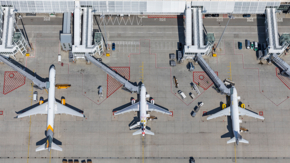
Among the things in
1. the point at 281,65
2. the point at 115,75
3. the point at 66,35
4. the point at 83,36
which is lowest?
the point at 115,75

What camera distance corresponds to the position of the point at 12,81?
102 metres

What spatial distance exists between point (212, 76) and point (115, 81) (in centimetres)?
4106

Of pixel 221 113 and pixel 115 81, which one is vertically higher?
pixel 115 81

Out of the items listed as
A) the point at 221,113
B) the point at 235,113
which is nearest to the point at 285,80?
the point at 235,113

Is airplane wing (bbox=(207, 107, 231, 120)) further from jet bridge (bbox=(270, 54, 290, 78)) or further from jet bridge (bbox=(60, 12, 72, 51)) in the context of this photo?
jet bridge (bbox=(60, 12, 72, 51))

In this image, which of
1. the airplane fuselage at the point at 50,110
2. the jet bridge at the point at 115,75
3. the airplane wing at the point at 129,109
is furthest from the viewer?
the jet bridge at the point at 115,75

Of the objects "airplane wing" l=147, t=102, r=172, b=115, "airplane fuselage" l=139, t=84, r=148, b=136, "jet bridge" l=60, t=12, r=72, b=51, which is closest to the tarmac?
"airplane wing" l=147, t=102, r=172, b=115

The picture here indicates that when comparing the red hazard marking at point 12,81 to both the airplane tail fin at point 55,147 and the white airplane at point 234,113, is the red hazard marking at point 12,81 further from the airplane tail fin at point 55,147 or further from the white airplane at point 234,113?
the white airplane at point 234,113

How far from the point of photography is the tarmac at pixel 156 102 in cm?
9650

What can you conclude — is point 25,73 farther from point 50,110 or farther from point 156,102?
point 156,102

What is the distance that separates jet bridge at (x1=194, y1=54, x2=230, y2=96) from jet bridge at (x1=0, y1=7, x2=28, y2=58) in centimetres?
7390

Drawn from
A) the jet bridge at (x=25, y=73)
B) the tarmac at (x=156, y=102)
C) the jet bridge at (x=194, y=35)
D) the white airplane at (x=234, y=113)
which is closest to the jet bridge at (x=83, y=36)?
the tarmac at (x=156, y=102)

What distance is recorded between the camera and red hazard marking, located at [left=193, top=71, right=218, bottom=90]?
103 meters

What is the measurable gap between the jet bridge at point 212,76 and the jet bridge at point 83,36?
42.5 m
